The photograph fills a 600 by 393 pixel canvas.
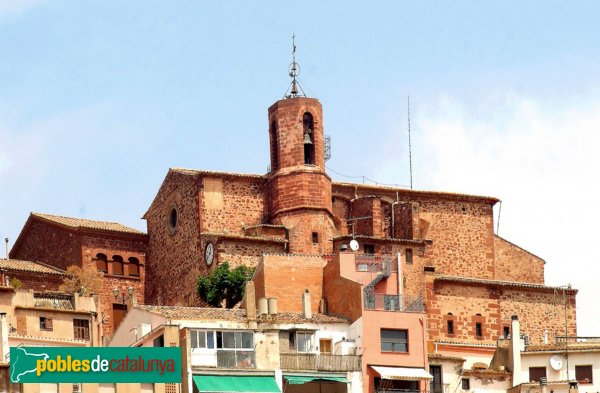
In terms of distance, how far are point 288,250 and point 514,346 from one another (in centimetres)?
1562

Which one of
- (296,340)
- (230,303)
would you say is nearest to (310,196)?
(230,303)

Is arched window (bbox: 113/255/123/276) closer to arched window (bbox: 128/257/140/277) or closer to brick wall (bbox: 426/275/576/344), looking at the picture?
arched window (bbox: 128/257/140/277)

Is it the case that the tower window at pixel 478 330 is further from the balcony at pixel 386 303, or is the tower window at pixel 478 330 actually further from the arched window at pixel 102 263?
the arched window at pixel 102 263

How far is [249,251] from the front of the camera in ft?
275

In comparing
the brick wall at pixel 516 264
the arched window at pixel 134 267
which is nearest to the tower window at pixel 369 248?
the brick wall at pixel 516 264

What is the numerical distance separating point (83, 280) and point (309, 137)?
1180cm

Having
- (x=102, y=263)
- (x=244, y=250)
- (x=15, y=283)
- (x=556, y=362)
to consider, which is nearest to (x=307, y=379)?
(x=556, y=362)

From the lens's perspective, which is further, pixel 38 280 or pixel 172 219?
pixel 172 219

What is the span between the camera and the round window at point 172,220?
88.6 metres

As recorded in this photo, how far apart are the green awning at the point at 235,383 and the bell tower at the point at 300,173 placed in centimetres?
2083

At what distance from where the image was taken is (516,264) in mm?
91562

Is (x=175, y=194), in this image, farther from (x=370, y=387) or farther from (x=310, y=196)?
(x=370, y=387)

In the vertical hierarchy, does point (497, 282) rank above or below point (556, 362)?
above

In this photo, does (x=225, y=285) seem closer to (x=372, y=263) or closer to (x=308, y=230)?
(x=308, y=230)
